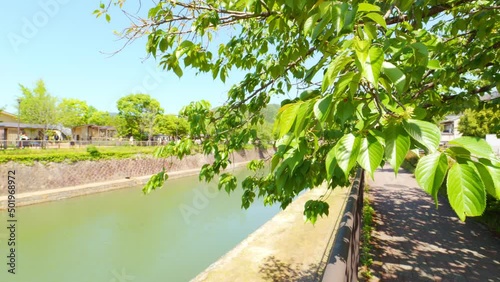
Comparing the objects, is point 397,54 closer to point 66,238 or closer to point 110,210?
point 66,238

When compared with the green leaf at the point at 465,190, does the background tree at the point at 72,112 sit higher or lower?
higher

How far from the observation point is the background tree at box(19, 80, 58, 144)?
31844 mm

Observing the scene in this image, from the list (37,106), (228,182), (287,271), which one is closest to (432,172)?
(228,182)

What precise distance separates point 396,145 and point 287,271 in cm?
545

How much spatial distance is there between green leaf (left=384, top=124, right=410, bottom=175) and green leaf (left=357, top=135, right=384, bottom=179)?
0.08 feet

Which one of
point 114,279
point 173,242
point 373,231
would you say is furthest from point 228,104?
point 173,242

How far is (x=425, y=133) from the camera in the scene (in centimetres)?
70

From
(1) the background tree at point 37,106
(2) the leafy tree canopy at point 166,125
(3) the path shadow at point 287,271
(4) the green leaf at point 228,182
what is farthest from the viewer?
(2) the leafy tree canopy at point 166,125

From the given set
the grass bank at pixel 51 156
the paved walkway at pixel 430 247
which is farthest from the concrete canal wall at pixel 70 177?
the paved walkway at pixel 430 247

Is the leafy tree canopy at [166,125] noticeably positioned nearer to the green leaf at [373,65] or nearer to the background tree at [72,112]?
the background tree at [72,112]

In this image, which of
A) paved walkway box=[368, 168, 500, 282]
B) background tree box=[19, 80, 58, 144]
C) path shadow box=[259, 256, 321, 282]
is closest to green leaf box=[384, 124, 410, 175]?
paved walkway box=[368, 168, 500, 282]

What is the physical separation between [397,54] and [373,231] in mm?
5975

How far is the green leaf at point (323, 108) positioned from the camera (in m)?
0.76

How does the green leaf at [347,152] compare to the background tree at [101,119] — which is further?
the background tree at [101,119]
